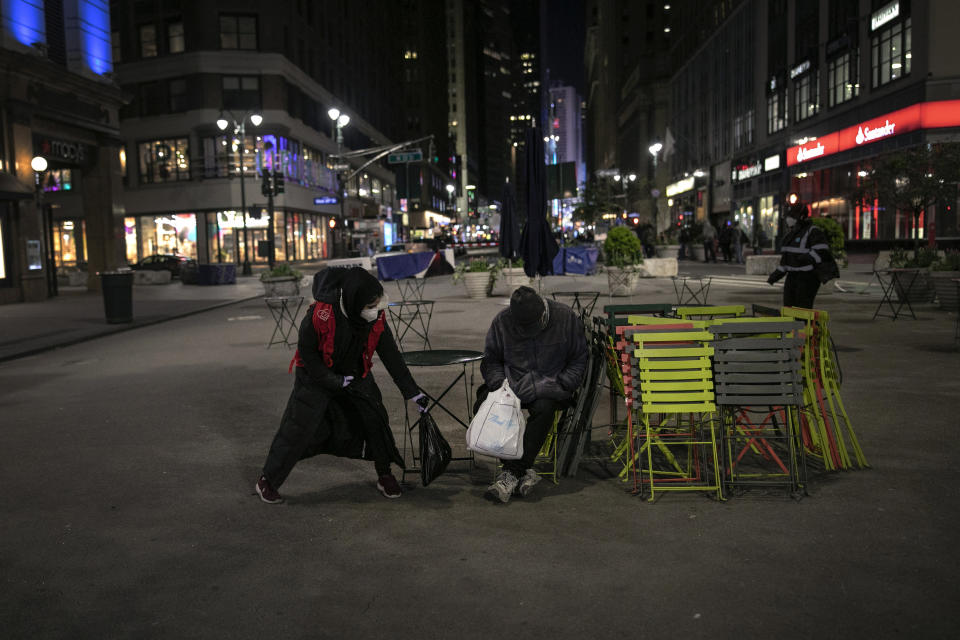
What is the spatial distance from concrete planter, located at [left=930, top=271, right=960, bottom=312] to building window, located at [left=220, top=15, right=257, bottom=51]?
160ft

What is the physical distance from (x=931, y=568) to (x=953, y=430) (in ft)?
10.6

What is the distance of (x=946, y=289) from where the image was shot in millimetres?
15812

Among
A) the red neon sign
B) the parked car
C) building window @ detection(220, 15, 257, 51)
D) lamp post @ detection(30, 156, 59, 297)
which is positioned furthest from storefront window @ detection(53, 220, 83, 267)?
the red neon sign

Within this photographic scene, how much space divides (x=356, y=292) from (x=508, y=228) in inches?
525

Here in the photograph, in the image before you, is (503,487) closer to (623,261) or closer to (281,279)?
(281,279)

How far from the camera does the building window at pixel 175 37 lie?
5441 centimetres

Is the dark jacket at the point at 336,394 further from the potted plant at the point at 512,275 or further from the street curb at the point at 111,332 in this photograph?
the potted plant at the point at 512,275

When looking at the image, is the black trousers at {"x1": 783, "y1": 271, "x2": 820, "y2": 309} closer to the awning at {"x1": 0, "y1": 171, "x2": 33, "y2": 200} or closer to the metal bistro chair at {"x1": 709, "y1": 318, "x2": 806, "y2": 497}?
the metal bistro chair at {"x1": 709, "y1": 318, "x2": 806, "y2": 497}

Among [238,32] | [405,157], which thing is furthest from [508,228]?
[238,32]

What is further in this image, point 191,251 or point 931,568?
point 191,251

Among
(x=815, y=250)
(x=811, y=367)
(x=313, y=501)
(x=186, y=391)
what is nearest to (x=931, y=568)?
(x=811, y=367)

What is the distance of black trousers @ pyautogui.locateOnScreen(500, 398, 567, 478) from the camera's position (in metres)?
5.50

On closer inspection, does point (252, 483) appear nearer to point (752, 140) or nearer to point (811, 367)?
point (811, 367)

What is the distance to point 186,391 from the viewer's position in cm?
977
